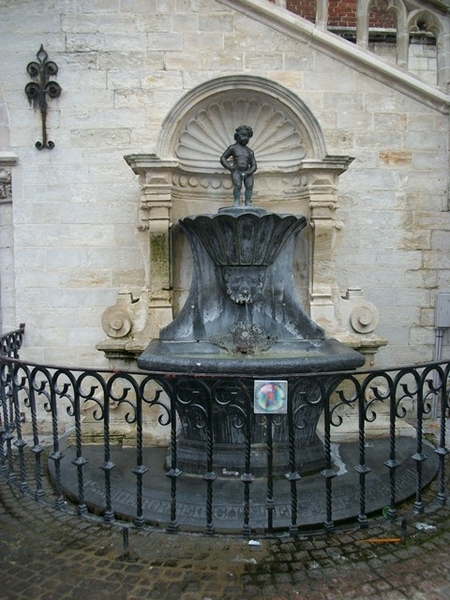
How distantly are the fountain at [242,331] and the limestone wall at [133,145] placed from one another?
1.06m

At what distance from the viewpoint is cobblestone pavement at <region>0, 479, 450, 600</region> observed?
2.73 metres

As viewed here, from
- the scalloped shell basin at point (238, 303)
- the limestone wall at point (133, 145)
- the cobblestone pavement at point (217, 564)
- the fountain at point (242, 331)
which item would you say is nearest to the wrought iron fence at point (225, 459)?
the fountain at point (242, 331)

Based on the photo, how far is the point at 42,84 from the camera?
585cm

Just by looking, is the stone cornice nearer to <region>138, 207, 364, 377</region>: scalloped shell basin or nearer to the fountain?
the fountain

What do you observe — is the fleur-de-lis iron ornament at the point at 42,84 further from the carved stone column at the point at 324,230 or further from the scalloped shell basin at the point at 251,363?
the scalloped shell basin at the point at 251,363

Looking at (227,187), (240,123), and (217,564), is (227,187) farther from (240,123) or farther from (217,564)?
(217,564)

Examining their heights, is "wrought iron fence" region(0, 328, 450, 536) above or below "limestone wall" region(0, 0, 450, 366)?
below

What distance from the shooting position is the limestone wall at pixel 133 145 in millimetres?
5875

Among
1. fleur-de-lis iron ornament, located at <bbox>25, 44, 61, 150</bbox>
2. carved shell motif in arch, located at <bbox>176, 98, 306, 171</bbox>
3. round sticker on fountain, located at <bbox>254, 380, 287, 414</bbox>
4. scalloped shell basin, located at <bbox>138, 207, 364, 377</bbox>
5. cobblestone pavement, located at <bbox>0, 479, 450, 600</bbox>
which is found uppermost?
fleur-de-lis iron ornament, located at <bbox>25, 44, 61, 150</bbox>

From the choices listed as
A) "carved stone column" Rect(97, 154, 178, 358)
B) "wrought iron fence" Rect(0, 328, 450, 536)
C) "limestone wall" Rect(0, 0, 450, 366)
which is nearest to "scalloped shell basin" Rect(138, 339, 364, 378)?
"wrought iron fence" Rect(0, 328, 450, 536)

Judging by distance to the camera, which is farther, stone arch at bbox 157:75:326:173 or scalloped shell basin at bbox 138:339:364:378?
stone arch at bbox 157:75:326:173

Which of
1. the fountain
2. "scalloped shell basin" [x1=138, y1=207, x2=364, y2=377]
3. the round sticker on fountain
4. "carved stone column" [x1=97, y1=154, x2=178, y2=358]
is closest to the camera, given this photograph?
the round sticker on fountain

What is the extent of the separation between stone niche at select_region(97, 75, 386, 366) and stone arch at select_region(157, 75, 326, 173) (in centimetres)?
1

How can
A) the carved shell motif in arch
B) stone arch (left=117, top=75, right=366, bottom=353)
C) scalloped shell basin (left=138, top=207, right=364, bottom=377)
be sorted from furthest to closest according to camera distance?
the carved shell motif in arch
stone arch (left=117, top=75, right=366, bottom=353)
scalloped shell basin (left=138, top=207, right=364, bottom=377)
